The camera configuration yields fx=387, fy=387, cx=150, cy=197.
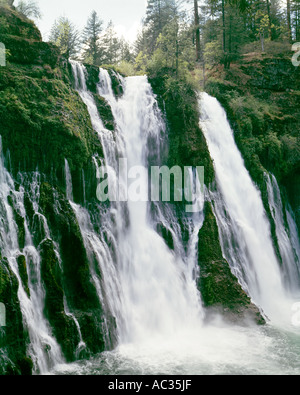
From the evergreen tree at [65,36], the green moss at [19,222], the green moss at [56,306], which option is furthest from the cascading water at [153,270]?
the evergreen tree at [65,36]

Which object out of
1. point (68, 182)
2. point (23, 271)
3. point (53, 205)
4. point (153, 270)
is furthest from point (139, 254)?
point (23, 271)

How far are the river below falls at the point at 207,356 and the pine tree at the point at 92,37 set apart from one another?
25.7m

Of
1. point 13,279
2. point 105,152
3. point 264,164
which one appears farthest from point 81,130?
point 264,164

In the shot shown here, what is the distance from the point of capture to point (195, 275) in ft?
48.5

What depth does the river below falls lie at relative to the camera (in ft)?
33.2

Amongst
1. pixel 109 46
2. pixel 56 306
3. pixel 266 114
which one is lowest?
pixel 56 306

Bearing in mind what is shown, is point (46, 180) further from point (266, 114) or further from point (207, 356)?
point (266, 114)

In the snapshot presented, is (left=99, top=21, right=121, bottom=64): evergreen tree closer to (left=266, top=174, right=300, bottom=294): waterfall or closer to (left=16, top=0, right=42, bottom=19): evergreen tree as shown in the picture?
(left=16, top=0, right=42, bottom=19): evergreen tree

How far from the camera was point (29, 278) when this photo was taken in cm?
1054

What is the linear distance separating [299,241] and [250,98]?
8.83 metres

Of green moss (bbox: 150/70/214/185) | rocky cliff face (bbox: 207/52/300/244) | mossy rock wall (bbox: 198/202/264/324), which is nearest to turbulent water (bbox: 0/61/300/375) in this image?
mossy rock wall (bbox: 198/202/264/324)

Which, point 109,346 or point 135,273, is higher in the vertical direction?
point 135,273

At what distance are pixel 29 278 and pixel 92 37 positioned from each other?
28.1 meters
